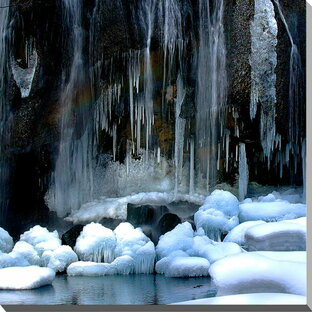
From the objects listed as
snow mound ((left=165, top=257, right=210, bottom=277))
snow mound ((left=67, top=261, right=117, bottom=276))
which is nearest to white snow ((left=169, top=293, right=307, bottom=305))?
snow mound ((left=165, top=257, right=210, bottom=277))

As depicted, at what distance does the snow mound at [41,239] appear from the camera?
28.9ft

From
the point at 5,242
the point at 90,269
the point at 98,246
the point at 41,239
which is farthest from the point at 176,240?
the point at 5,242

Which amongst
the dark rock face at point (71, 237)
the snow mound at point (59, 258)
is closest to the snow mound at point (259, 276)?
the snow mound at point (59, 258)

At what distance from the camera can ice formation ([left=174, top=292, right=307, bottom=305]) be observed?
162 inches

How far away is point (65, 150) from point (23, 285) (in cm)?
427

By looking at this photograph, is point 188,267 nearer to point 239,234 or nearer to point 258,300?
point 239,234

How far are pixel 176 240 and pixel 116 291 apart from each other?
2262 millimetres

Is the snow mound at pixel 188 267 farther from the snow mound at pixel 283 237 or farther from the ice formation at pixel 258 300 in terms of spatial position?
the ice formation at pixel 258 300

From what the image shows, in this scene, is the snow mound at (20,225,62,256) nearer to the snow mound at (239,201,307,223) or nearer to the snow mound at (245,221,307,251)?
the snow mound at (239,201,307,223)

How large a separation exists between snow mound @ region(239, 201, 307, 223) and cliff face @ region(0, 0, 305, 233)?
826mm

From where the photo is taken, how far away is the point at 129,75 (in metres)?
10.6

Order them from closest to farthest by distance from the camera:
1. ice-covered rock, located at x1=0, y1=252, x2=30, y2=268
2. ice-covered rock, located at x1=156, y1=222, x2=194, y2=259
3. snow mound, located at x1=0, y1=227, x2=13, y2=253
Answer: ice-covered rock, located at x1=0, y1=252, x2=30, y2=268, ice-covered rock, located at x1=156, y1=222, x2=194, y2=259, snow mound, located at x1=0, y1=227, x2=13, y2=253

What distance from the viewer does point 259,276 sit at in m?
4.36

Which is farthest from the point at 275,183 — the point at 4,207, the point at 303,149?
the point at 4,207
